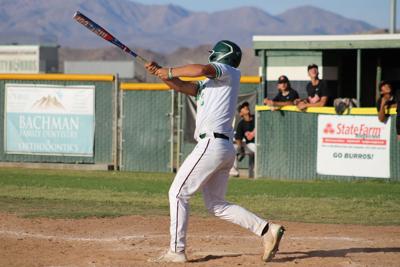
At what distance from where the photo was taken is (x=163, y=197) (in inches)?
608

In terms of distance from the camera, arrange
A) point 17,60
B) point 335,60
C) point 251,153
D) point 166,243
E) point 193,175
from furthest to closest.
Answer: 1. point 17,60
2. point 335,60
3. point 251,153
4. point 166,243
5. point 193,175

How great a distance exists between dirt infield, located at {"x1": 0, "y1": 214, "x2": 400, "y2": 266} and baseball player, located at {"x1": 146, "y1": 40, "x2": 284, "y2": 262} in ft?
0.97

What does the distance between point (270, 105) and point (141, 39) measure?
18155 cm

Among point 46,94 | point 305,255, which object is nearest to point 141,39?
point 46,94

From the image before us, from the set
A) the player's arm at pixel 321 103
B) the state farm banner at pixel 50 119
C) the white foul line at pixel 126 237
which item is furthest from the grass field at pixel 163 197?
the white foul line at pixel 126 237

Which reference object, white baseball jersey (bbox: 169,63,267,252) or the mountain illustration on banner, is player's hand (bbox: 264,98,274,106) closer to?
the mountain illustration on banner

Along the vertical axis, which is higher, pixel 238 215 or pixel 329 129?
pixel 329 129

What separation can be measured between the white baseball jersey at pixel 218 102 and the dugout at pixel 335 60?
1065cm

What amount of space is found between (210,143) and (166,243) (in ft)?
6.02

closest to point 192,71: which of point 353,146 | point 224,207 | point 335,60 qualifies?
point 224,207

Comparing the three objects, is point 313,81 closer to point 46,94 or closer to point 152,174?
point 152,174

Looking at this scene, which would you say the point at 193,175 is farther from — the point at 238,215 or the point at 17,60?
the point at 17,60

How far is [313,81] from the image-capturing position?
18016 mm

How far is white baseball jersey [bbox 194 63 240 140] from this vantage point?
28.4 feet
